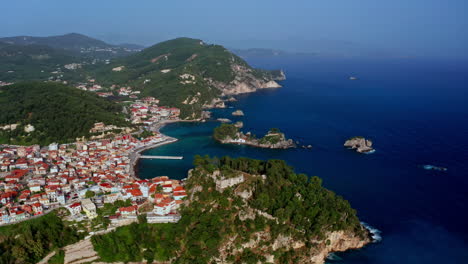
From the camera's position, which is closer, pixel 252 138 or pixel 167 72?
pixel 252 138

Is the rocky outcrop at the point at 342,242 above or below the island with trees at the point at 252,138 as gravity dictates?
below

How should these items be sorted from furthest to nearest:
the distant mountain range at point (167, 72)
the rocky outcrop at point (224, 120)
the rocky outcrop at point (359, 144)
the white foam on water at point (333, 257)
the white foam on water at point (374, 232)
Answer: the distant mountain range at point (167, 72), the rocky outcrop at point (224, 120), the rocky outcrop at point (359, 144), the white foam on water at point (374, 232), the white foam on water at point (333, 257)

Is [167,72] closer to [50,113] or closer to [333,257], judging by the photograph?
[50,113]

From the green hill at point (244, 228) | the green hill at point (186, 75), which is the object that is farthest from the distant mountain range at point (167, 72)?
the green hill at point (244, 228)

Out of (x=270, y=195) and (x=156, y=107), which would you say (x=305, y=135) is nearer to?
(x=270, y=195)

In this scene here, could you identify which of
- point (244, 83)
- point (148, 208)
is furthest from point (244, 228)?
point (244, 83)

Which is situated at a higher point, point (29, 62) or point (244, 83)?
point (29, 62)

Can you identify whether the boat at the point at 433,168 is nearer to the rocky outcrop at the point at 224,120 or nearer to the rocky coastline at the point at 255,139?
the rocky coastline at the point at 255,139
